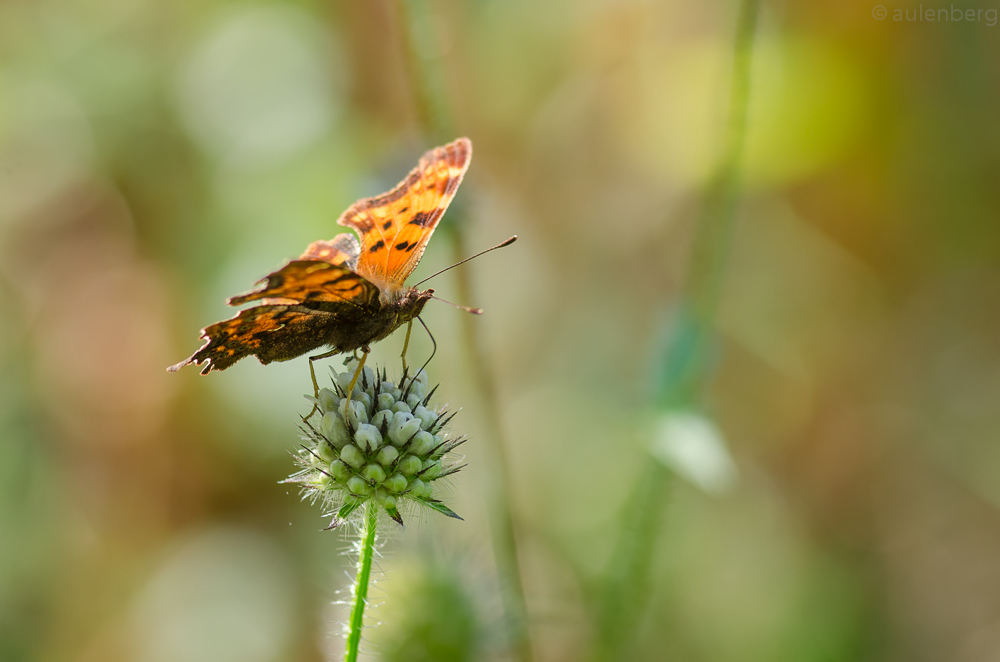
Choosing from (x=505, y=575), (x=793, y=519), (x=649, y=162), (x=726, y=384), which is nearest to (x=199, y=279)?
(x=505, y=575)

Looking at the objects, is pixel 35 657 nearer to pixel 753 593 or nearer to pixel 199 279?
pixel 199 279

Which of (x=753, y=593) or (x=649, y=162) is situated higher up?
(x=649, y=162)

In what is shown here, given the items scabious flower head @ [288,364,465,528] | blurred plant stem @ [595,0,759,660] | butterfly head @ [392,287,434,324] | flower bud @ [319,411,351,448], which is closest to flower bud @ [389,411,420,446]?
scabious flower head @ [288,364,465,528]

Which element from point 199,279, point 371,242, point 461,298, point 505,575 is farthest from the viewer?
point 199,279

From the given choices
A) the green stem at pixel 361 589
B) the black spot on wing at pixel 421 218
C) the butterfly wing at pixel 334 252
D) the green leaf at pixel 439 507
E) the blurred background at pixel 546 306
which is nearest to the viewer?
the green stem at pixel 361 589

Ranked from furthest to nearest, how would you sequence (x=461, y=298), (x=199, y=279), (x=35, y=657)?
(x=199, y=279), (x=35, y=657), (x=461, y=298)

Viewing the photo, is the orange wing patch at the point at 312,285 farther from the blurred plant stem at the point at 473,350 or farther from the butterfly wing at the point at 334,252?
the blurred plant stem at the point at 473,350

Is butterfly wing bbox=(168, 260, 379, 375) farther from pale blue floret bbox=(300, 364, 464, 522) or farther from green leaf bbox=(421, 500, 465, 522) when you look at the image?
green leaf bbox=(421, 500, 465, 522)

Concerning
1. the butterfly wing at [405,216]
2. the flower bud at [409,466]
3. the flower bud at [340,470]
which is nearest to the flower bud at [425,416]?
the flower bud at [409,466]
